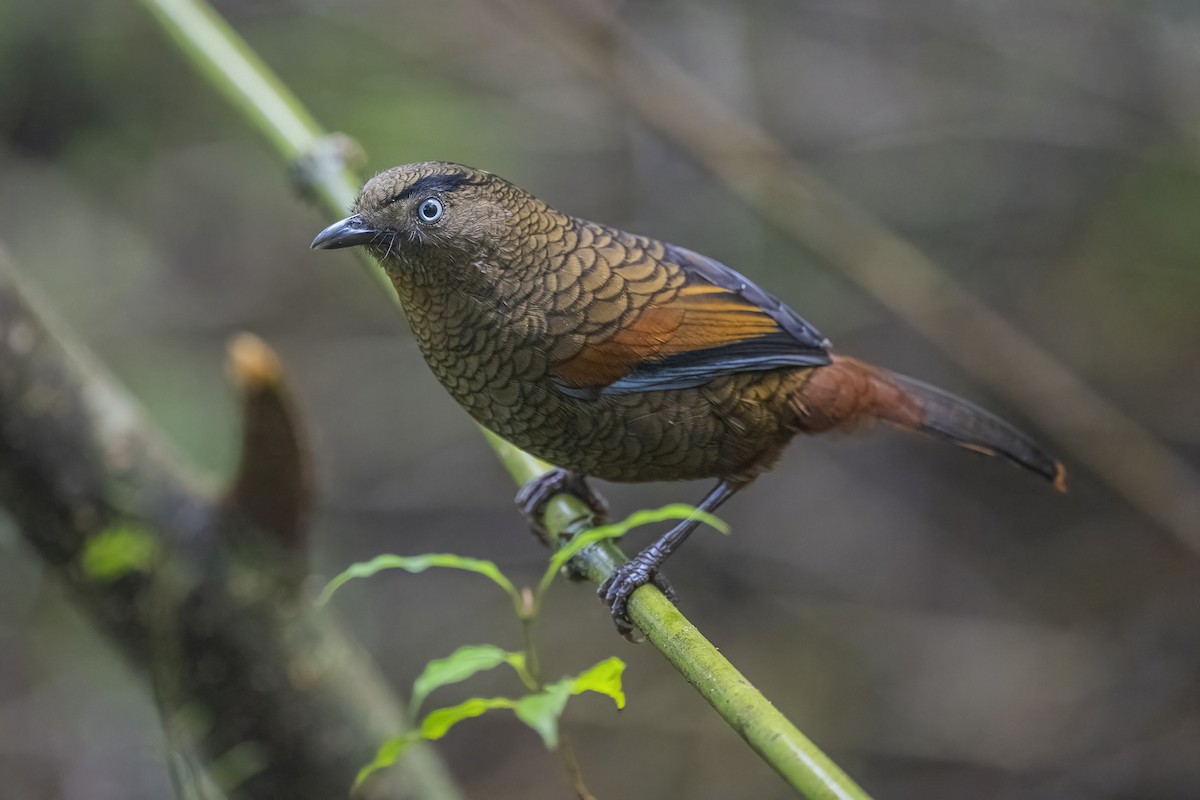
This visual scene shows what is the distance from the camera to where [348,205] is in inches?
119

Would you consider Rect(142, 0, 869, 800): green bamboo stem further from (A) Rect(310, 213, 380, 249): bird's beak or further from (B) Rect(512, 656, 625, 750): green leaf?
(A) Rect(310, 213, 380, 249): bird's beak

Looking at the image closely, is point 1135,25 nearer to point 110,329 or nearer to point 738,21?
point 738,21

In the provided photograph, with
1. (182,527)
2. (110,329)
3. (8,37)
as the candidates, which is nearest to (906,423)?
(182,527)

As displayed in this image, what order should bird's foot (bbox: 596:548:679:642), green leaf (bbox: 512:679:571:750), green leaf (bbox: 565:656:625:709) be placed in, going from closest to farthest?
green leaf (bbox: 512:679:571:750) → green leaf (bbox: 565:656:625:709) → bird's foot (bbox: 596:548:679:642)

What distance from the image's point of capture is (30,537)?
312cm

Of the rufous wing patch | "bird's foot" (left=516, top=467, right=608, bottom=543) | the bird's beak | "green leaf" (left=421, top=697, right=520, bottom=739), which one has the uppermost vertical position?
the bird's beak

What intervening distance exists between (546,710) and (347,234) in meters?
1.29

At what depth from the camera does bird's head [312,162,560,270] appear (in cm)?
254

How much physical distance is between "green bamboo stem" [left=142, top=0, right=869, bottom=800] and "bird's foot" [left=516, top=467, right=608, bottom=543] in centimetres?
6

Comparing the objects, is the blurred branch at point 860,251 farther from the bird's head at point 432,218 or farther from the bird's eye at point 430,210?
the bird's eye at point 430,210

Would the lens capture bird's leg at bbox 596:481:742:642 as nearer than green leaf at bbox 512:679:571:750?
No

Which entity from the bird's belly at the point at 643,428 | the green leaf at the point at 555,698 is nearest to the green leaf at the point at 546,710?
the green leaf at the point at 555,698

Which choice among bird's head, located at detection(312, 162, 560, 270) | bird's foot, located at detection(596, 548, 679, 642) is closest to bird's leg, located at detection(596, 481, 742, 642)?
bird's foot, located at detection(596, 548, 679, 642)

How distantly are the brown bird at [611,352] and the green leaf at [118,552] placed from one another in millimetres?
1014
